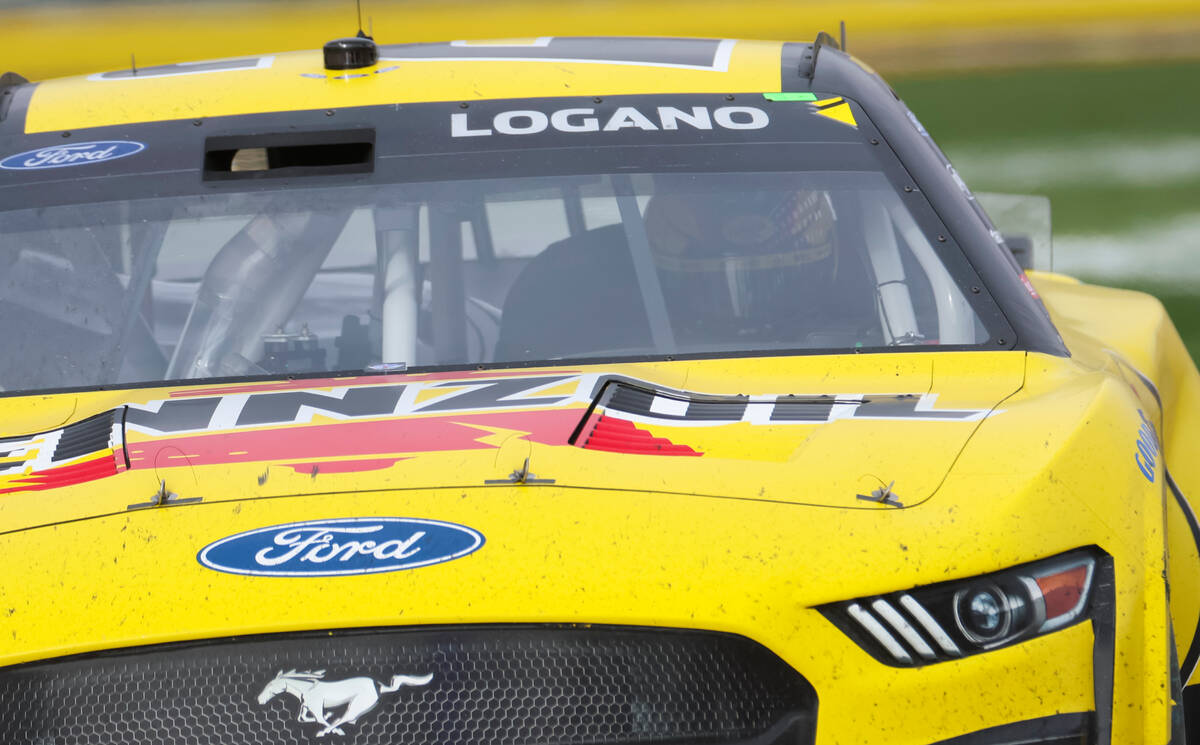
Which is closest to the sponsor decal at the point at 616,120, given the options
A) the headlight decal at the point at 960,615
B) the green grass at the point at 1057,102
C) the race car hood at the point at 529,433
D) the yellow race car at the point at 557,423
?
the yellow race car at the point at 557,423

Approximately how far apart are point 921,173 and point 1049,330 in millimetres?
413

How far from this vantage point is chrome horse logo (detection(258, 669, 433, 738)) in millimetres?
1896

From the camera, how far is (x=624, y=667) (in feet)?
6.36

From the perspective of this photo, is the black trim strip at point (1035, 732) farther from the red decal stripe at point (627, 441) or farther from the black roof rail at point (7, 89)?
the black roof rail at point (7, 89)

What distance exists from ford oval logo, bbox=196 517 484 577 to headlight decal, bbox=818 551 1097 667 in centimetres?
50

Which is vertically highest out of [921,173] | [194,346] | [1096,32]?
[921,173]

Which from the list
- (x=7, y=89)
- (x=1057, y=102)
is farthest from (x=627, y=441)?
(x=1057, y=102)

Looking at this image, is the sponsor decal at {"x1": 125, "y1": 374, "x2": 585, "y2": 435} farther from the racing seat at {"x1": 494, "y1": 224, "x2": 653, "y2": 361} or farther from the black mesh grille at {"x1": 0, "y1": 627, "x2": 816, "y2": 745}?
the black mesh grille at {"x1": 0, "y1": 627, "x2": 816, "y2": 745}

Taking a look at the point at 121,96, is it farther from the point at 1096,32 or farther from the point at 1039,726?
the point at 1096,32

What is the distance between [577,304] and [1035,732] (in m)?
1.19

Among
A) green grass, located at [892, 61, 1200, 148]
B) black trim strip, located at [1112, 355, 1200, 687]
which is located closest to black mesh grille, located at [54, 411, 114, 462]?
black trim strip, located at [1112, 355, 1200, 687]

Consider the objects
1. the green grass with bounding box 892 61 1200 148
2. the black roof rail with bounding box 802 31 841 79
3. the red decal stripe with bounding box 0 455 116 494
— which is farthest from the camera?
the green grass with bounding box 892 61 1200 148

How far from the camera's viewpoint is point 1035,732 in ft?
6.40

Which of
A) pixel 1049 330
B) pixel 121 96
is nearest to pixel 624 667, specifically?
pixel 1049 330
